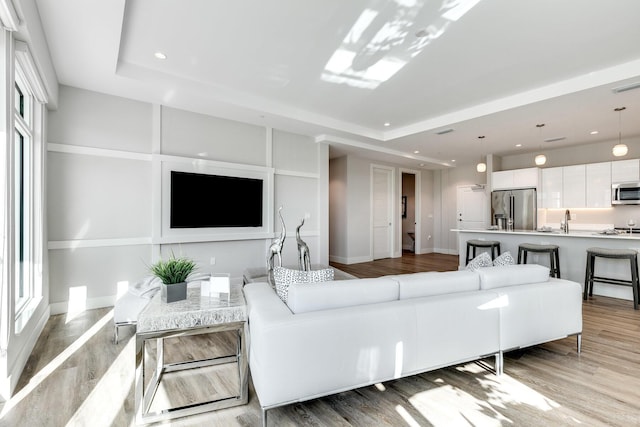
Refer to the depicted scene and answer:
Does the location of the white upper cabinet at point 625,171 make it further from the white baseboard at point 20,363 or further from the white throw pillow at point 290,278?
the white baseboard at point 20,363

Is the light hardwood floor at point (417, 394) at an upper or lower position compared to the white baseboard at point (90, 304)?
lower

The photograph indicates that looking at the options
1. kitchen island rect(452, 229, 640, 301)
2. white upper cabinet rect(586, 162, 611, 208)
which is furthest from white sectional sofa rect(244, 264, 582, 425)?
white upper cabinet rect(586, 162, 611, 208)

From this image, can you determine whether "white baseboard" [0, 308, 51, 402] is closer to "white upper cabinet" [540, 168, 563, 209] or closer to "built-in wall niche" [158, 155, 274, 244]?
"built-in wall niche" [158, 155, 274, 244]

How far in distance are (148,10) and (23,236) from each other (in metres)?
2.40

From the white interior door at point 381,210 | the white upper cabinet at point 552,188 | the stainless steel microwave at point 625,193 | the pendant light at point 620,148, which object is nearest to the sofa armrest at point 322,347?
the pendant light at point 620,148

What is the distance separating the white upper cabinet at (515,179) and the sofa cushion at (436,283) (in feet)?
19.0

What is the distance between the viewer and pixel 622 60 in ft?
10.5

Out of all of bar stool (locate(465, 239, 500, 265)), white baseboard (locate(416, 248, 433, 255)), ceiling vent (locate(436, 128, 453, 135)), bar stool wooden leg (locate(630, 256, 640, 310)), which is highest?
ceiling vent (locate(436, 128, 453, 135))

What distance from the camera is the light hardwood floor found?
175cm

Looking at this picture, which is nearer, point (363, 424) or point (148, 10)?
point (363, 424)

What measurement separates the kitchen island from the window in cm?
661

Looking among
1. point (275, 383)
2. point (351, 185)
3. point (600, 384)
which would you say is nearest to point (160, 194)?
point (275, 383)

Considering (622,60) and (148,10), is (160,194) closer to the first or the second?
(148,10)

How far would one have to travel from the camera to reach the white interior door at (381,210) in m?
7.87
